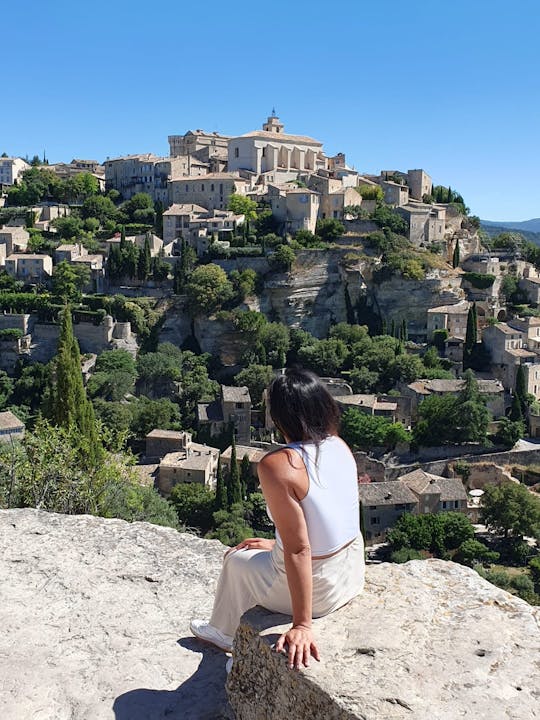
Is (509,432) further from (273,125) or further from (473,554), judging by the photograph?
(273,125)

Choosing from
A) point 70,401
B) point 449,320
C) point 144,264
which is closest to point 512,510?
point 449,320

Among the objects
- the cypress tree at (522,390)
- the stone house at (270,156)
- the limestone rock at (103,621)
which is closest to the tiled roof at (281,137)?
the stone house at (270,156)

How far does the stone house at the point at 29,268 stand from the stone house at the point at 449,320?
26.6 m

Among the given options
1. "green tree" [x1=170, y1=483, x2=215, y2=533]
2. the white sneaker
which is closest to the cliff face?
the white sneaker

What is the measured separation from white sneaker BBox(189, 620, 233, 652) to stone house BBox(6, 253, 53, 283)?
48135 millimetres

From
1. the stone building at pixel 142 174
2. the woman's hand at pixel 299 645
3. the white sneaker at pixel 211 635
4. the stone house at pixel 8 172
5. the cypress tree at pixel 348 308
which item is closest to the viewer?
the woman's hand at pixel 299 645

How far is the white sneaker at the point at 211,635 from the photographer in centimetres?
477

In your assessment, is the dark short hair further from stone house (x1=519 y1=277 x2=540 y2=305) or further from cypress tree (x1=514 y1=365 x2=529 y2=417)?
stone house (x1=519 y1=277 x2=540 y2=305)

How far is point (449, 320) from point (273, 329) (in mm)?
11731

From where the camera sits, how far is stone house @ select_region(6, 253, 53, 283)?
164 feet

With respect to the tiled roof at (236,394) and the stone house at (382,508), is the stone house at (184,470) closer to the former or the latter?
the tiled roof at (236,394)

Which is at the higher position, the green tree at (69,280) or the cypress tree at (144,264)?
the cypress tree at (144,264)

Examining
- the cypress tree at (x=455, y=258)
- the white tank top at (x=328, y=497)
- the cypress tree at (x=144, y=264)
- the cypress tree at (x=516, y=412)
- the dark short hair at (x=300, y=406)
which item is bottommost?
the cypress tree at (x=516, y=412)

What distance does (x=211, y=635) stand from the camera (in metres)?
4.86
